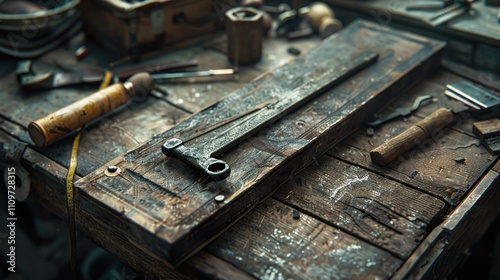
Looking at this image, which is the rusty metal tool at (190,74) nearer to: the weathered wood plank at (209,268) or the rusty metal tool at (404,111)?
the rusty metal tool at (404,111)

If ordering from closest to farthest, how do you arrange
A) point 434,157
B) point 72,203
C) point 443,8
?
1. point 72,203
2. point 434,157
3. point 443,8

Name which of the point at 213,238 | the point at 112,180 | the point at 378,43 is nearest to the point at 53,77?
the point at 112,180

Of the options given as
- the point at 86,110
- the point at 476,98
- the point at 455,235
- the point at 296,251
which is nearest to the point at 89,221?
the point at 86,110

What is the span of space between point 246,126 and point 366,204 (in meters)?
0.61

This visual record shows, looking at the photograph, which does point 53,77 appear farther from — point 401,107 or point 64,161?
point 401,107

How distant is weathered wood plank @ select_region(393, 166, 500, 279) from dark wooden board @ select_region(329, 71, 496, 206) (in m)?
0.07

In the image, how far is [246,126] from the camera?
2365mm

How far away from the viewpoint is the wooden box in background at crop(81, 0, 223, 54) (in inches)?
125

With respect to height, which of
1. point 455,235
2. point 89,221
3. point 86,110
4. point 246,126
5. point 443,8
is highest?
point 443,8

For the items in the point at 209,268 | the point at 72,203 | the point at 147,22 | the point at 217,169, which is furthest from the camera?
the point at 147,22

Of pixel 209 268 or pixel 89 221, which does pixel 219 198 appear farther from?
pixel 89 221

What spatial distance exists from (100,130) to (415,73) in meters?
1.72

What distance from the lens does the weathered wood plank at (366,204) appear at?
6.68ft

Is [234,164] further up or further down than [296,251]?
further up
